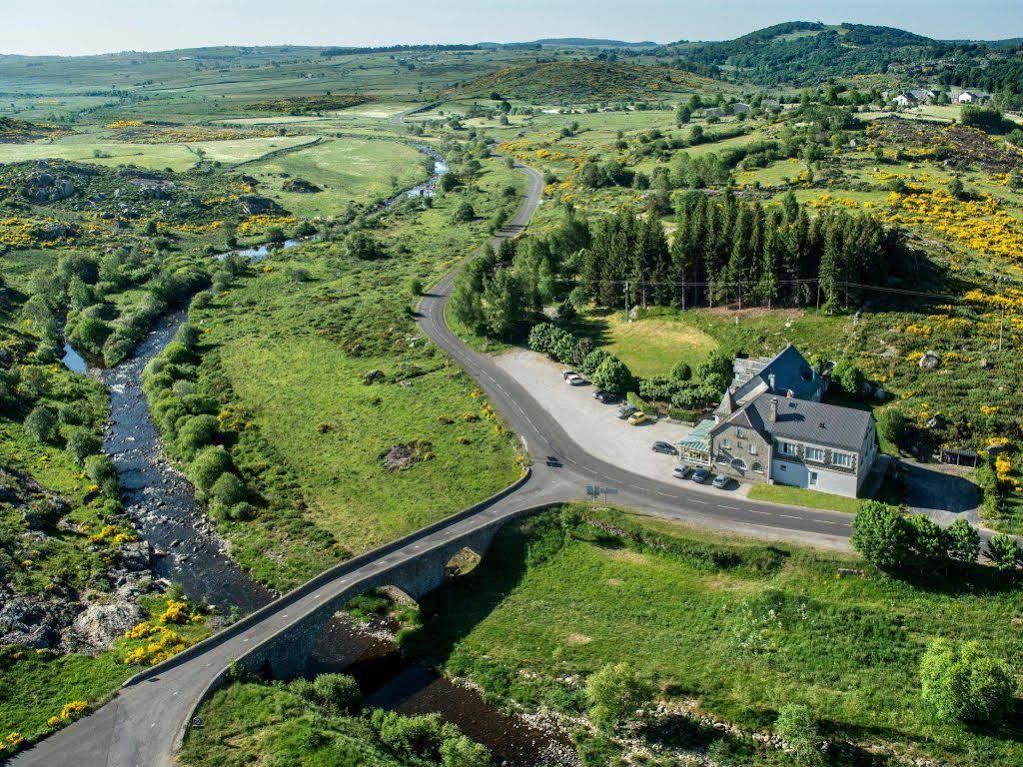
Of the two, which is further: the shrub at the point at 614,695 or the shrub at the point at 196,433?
the shrub at the point at 196,433

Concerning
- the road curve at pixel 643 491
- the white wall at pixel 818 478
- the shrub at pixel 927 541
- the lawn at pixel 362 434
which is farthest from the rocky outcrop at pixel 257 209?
the shrub at pixel 927 541

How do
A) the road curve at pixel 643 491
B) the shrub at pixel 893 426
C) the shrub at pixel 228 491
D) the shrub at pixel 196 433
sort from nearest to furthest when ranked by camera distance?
the road curve at pixel 643 491 < the shrub at pixel 893 426 < the shrub at pixel 228 491 < the shrub at pixel 196 433

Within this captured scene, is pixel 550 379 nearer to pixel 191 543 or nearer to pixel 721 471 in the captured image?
pixel 721 471

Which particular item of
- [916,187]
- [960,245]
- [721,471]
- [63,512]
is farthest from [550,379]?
[916,187]

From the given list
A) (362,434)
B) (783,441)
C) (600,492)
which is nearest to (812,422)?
(783,441)

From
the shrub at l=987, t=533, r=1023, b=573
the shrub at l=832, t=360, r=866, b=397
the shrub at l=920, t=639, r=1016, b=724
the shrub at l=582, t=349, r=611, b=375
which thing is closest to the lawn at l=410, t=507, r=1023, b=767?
the shrub at l=920, t=639, r=1016, b=724

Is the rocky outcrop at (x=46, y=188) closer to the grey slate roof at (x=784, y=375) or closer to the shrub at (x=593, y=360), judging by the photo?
the shrub at (x=593, y=360)
